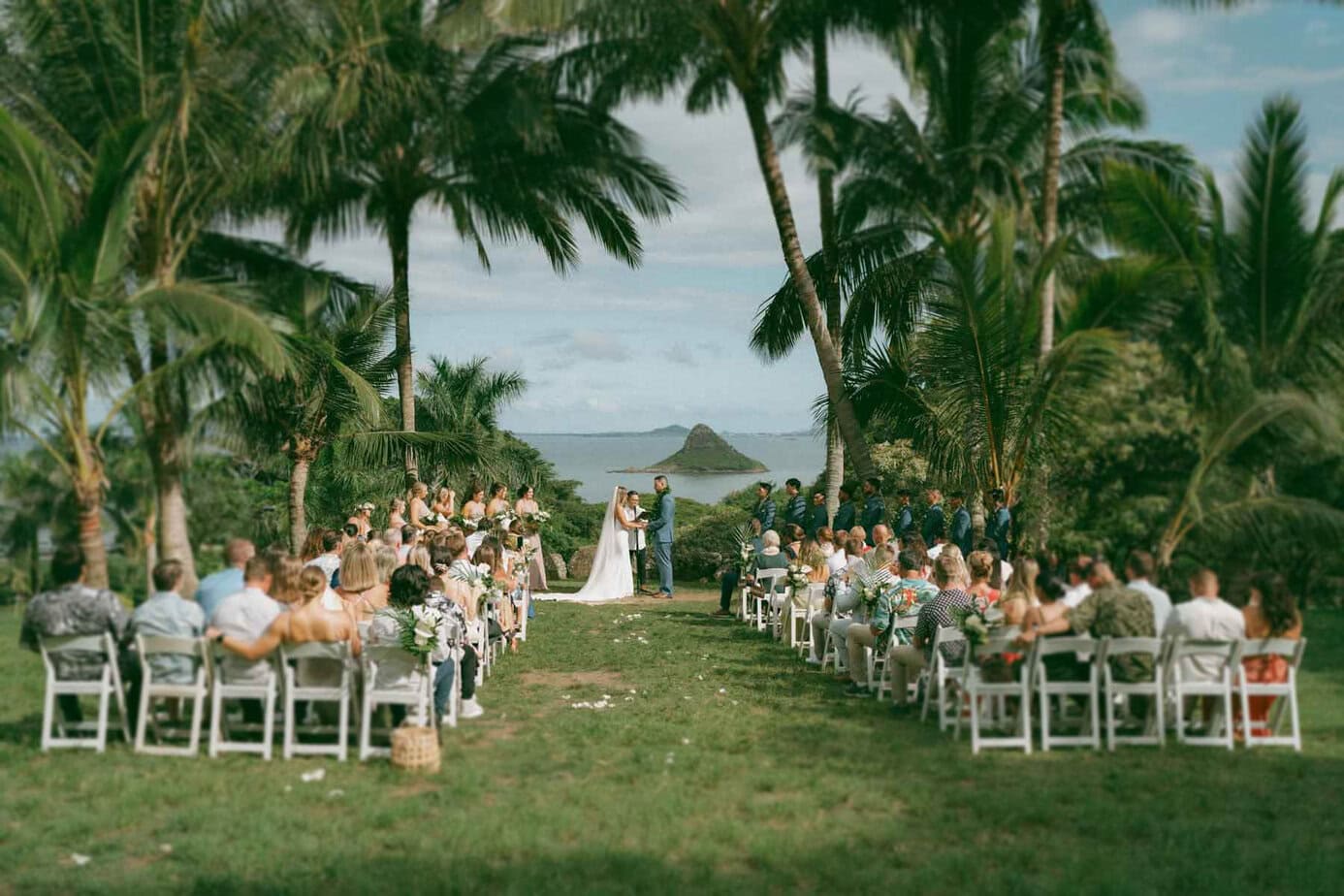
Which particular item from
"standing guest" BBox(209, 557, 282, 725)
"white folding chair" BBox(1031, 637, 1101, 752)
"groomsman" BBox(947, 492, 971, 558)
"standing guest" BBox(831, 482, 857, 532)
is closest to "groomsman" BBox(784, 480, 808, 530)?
"standing guest" BBox(831, 482, 857, 532)

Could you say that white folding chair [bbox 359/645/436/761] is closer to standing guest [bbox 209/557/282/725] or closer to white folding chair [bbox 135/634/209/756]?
standing guest [bbox 209/557/282/725]

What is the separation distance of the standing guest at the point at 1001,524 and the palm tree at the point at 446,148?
6851mm

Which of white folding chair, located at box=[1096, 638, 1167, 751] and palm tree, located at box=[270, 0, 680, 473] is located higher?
palm tree, located at box=[270, 0, 680, 473]

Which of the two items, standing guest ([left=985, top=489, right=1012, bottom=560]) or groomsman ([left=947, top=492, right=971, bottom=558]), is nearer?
standing guest ([left=985, top=489, right=1012, bottom=560])

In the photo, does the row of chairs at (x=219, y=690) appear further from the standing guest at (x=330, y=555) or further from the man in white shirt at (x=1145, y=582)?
the man in white shirt at (x=1145, y=582)

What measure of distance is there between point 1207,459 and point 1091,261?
6368 mm

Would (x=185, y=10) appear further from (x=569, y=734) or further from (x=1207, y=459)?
(x=1207, y=459)

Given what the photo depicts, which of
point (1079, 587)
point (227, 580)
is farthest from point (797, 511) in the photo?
point (227, 580)

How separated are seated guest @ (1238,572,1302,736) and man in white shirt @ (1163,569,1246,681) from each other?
0.71 feet

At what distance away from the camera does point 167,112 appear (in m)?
11.6

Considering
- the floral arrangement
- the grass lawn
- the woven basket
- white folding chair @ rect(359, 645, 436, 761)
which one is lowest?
the grass lawn

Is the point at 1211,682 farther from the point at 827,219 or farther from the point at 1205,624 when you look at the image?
the point at 827,219

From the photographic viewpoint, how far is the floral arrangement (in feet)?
28.3

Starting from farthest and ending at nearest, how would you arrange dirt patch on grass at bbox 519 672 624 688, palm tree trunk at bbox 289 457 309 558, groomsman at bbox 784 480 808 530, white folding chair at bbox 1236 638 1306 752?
1. groomsman at bbox 784 480 808 530
2. palm tree trunk at bbox 289 457 309 558
3. dirt patch on grass at bbox 519 672 624 688
4. white folding chair at bbox 1236 638 1306 752
